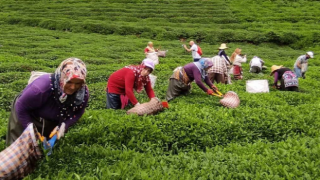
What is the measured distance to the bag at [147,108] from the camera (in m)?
5.87

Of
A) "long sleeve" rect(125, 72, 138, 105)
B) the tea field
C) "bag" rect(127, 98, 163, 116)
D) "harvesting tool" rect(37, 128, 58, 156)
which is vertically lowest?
the tea field

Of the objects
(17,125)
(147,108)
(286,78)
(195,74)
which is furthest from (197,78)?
(17,125)

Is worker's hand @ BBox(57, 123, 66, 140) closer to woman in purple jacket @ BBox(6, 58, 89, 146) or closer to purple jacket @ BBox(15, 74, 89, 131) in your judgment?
woman in purple jacket @ BBox(6, 58, 89, 146)

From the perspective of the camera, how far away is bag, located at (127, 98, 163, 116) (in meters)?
5.87

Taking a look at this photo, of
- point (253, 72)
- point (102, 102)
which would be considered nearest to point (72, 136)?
point (102, 102)

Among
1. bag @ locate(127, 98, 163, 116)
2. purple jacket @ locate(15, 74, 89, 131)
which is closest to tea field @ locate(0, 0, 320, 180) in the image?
bag @ locate(127, 98, 163, 116)

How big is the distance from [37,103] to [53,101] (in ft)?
0.68

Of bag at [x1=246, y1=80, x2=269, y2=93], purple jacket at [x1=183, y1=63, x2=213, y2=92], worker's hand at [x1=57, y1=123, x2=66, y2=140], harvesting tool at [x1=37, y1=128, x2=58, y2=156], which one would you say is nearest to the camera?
harvesting tool at [x1=37, y1=128, x2=58, y2=156]

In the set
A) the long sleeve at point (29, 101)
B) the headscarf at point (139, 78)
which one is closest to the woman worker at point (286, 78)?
the headscarf at point (139, 78)

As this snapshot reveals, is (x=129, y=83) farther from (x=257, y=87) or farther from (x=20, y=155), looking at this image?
(x=257, y=87)

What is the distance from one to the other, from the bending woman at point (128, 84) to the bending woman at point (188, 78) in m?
1.73

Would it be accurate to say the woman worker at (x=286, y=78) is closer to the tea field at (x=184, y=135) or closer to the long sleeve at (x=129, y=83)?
the tea field at (x=184, y=135)

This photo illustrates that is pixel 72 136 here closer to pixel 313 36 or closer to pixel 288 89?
pixel 288 89

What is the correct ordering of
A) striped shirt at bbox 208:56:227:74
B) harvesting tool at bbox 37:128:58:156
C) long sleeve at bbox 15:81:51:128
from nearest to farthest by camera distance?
1. long sleeve at bbox 15:81:51:128
2. harvesting tool at bbox 37:128:58:156
3. striped shirt at bbox 208:56:227:74
